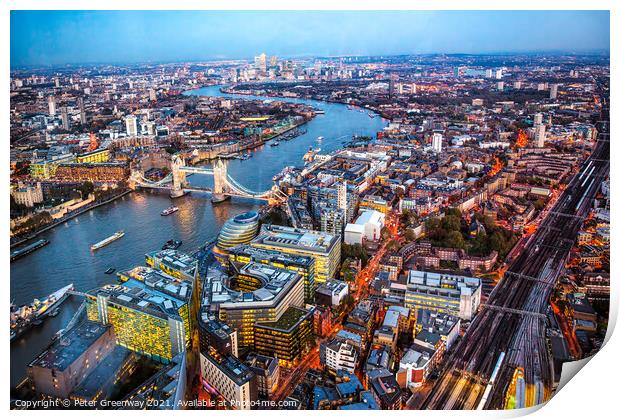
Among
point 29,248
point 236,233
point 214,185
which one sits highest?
point 29,248

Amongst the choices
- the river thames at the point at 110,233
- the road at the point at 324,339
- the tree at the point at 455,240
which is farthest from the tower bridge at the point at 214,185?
the tree at the point at 455,240

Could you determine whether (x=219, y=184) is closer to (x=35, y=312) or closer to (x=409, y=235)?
(x=409, y=235)

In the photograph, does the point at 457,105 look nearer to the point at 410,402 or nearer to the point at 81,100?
the point at 81,100

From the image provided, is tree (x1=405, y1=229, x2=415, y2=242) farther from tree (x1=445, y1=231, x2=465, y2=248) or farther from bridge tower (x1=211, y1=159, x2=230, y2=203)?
bridge tower (x1=211, y1=159, x2=230, y2=203)

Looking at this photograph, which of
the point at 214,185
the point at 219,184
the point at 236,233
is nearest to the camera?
the point at 236,233

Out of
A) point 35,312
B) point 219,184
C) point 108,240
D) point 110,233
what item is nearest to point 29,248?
point 35,312

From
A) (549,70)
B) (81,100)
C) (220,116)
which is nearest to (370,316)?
(549,70)

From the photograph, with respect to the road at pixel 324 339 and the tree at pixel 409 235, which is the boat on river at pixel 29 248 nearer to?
the road at pixel 324 339
